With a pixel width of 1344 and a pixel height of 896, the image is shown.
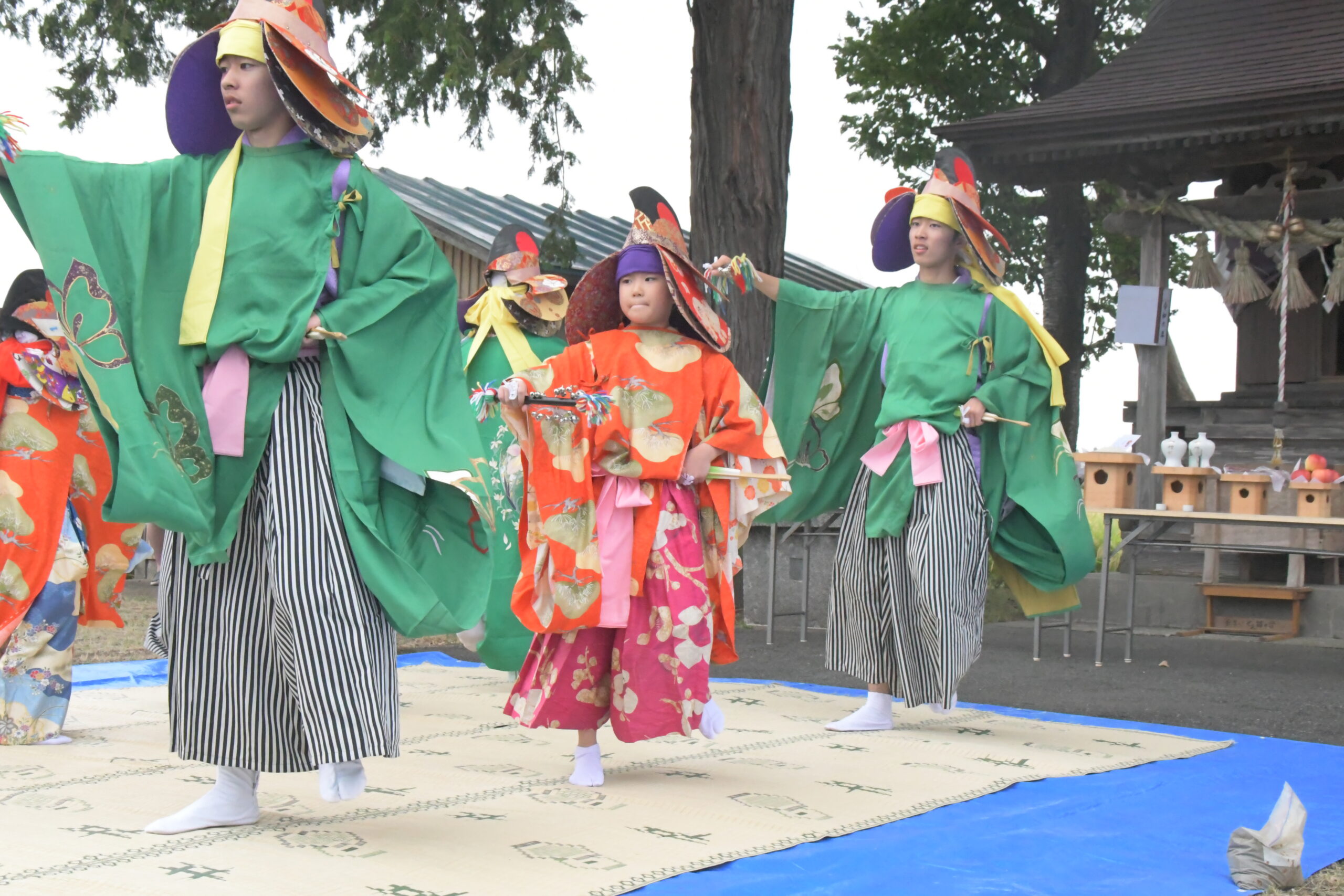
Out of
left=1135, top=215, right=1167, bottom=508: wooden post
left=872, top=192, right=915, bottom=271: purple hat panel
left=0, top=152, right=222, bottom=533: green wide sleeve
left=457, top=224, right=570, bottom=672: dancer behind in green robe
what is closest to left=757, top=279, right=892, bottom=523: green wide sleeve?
left=872, top=192, right=915, bottom=271: purple hat panel

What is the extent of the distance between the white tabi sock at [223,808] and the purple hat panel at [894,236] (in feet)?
11.2

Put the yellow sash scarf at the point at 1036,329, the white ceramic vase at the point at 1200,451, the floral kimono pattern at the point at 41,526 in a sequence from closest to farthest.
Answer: the floral kimono pattern at the point at 41,526 < the yellow sash scarf at the point at 1036,329 < the white ceramic vase at the point at 1200,451

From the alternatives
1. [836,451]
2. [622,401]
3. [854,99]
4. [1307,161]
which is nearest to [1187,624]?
[1307,161]

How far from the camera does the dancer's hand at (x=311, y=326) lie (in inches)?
134

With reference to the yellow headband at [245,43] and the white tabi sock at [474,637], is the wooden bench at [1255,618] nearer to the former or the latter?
the white tabi sock at [474,637]

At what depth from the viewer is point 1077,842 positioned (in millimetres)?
3676

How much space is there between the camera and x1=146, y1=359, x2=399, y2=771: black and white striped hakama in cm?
330

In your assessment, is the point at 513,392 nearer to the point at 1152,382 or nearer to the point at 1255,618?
the point at 1255,618

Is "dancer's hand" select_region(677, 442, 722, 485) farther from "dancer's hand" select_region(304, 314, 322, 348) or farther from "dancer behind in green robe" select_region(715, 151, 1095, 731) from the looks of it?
"dancer's hand" select_region(304, 314, 322, 348)

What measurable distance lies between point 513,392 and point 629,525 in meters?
0.58

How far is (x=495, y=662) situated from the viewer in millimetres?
5863

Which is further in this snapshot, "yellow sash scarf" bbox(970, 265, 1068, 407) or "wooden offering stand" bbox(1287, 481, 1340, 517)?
"wooden offering stand" bbox(1287, 481, 1340, 517)

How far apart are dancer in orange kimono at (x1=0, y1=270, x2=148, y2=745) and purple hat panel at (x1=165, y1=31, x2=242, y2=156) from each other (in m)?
1.64

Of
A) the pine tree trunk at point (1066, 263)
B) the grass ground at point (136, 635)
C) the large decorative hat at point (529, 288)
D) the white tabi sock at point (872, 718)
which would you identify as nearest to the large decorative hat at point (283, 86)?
the grass ground at point (136, 635)
